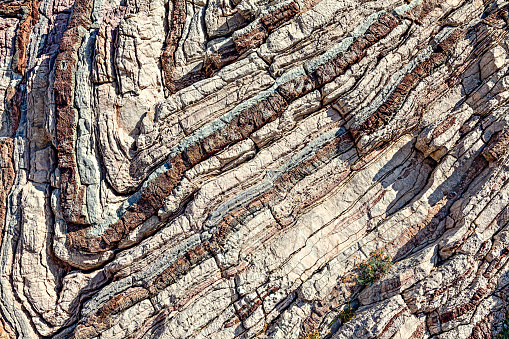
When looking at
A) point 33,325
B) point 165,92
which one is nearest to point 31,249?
point 33,325

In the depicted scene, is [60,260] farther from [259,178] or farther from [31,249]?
[259,178]

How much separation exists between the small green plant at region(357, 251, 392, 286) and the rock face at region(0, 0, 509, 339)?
0.15m

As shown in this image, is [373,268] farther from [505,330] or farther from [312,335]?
[505,330]

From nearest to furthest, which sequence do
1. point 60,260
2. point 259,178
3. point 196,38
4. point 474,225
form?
point 474,225 → point 259,178 → point 60,260 → point 196,38

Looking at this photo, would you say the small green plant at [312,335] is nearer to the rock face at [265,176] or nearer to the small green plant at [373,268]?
the rock face at [265,176]

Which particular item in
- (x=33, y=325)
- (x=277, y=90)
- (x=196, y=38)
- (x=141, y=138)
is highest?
(x=196, y=38)

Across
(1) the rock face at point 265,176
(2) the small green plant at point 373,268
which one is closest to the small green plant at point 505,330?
(1) the rock face at point 265,176

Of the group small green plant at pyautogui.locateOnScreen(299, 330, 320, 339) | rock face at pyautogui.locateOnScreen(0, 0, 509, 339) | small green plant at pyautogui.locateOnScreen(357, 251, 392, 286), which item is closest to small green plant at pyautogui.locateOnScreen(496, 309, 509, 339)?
rock face at pyautogui.locateOnScreen(0, 0, 509, 339)

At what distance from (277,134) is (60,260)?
767 cm

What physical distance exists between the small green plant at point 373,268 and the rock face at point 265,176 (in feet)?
0.51

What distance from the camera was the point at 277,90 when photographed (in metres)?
12.2

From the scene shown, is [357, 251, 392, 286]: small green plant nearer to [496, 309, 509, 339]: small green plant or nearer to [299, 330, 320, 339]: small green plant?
[299, 330, 320, 339]: small green plant

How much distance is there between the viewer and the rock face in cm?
1083

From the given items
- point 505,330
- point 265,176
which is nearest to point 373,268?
point 505,330
